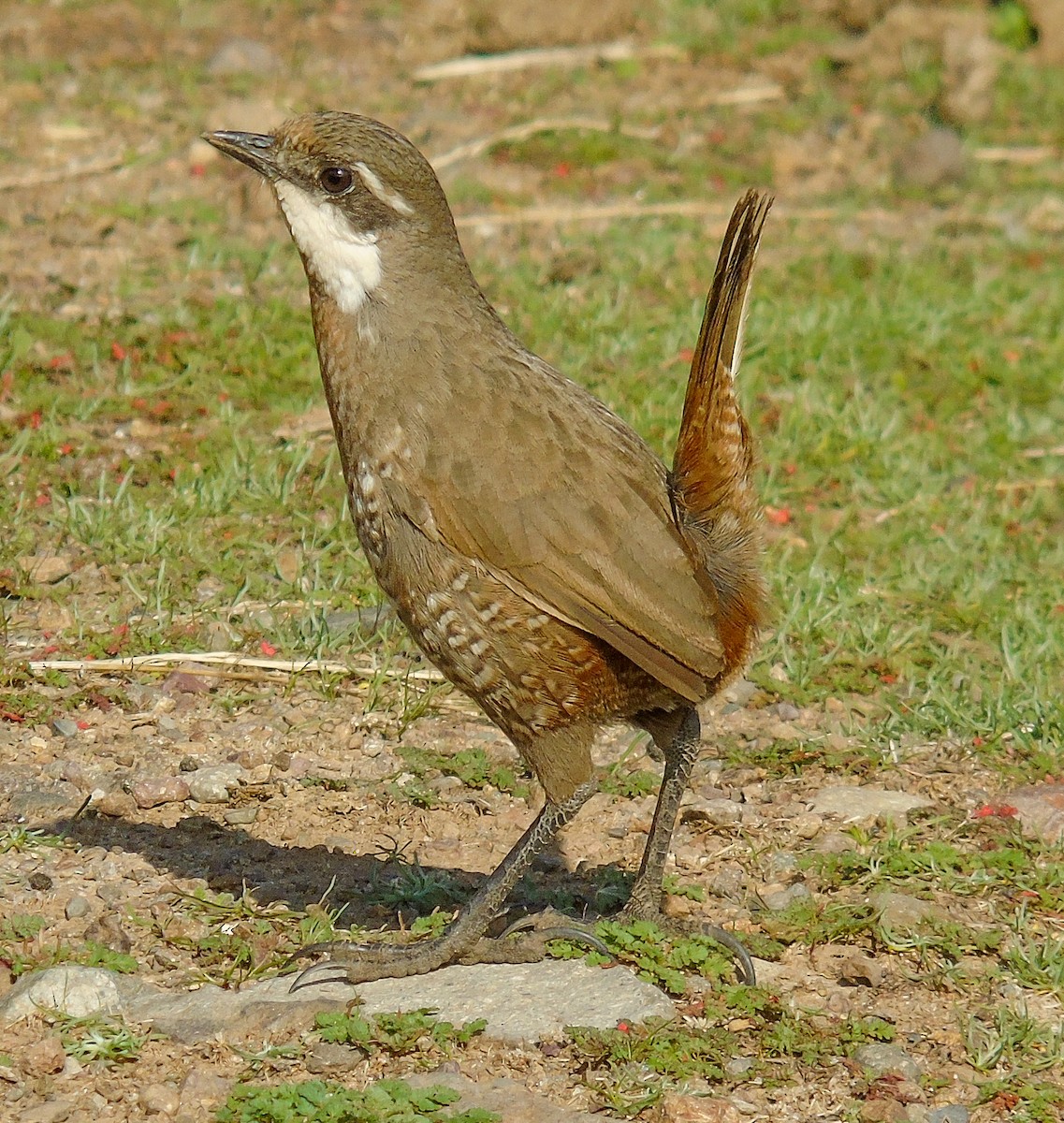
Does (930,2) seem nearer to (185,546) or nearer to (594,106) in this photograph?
(594,106)

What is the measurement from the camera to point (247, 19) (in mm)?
Result: 10906

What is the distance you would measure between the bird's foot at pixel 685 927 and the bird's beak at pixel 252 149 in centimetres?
209

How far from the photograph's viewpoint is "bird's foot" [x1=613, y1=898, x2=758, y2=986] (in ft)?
14.4

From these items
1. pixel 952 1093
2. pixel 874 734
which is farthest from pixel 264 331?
pixel 952 1093

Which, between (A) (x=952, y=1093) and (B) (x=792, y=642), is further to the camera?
(B) (x=792, y=642)

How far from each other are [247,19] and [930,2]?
4.56 metres

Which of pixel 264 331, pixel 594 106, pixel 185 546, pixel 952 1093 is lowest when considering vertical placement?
pixel 952 1093

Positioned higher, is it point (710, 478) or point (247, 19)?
point (247, 19)

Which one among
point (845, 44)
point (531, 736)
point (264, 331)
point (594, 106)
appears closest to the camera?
point (531, 736)

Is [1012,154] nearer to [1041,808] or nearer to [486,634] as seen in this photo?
[1041,808]

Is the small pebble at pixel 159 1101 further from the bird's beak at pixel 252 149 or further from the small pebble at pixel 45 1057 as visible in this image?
the bird's beak at pixel 252 149

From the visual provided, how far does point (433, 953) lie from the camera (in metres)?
4.30

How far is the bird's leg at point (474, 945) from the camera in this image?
4230 mm

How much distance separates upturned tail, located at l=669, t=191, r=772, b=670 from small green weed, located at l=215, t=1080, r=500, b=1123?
1345 mm
